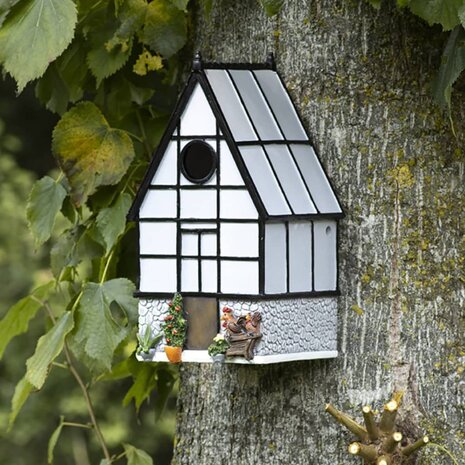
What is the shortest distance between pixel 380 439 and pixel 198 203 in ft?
1.56

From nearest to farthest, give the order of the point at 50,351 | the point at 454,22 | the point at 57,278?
the point at 454,22 < the point at 50,351 < the point at 57,278

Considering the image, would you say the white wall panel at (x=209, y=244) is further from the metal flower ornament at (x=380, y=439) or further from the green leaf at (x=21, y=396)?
the green leaf at (x=21, y=396)

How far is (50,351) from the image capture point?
2092 mm

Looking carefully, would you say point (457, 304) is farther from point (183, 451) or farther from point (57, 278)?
point (57, 278)

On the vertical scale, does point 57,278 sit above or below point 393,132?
below

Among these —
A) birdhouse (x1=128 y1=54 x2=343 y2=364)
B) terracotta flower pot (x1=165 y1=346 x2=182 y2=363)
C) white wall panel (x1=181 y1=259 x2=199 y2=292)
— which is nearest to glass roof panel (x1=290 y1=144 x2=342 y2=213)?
birdhouse (x1=128 y1=54 x2=343 y2=364)

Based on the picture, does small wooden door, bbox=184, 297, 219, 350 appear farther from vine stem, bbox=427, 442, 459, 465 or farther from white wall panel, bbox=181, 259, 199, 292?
vine stem, bbox=427, 442, 459, 465

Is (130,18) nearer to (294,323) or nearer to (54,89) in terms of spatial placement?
(54,89)

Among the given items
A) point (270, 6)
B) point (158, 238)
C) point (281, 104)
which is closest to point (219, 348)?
point (158, 238)

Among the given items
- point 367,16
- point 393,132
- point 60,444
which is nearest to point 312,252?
point 393,132

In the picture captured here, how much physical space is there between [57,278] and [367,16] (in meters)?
0.87

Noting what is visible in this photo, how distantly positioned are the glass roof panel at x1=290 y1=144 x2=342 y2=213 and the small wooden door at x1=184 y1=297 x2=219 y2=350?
240 mm

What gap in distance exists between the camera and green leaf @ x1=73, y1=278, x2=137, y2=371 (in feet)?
6.57

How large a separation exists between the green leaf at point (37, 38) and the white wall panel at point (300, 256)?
0.46 metres
